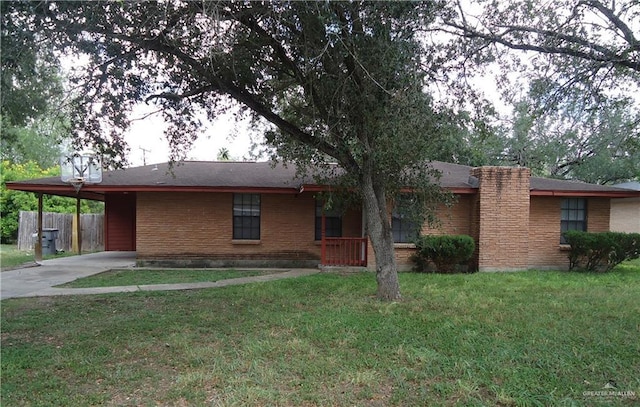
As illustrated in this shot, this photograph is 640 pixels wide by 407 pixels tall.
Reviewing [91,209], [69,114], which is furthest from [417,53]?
[91,209]

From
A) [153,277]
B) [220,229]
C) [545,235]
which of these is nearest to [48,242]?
[220,229]

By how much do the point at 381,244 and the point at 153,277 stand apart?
21.6 ft

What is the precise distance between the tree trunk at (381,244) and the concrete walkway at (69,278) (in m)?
3.72

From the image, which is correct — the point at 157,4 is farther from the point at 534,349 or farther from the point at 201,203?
the point at 201,203

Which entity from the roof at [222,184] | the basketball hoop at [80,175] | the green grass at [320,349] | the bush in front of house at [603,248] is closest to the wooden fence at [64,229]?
the roof at [222,184]

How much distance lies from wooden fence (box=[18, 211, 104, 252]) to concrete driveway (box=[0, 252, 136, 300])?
4630 millimetres

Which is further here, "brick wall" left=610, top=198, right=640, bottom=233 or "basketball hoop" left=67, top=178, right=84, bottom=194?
"brick wall" left=610, top=198, right=640, bottom=233

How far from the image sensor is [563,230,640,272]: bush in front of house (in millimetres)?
11914

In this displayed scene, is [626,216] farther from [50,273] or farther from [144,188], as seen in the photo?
[50,273]

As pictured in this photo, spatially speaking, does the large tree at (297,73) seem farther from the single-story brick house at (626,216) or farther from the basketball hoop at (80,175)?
the single-story brick house at (626,216)

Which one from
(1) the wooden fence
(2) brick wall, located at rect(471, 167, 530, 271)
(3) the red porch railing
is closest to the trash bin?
(1) the wooden fence

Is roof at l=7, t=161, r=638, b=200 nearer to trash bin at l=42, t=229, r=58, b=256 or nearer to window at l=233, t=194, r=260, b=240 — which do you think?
window at l=233, t=194, r=260, b=240

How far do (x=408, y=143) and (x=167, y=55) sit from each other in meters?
4.87

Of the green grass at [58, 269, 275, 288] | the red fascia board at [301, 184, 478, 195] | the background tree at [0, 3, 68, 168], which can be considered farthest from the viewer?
the red fascia board at [301, 184, 478, 195]
